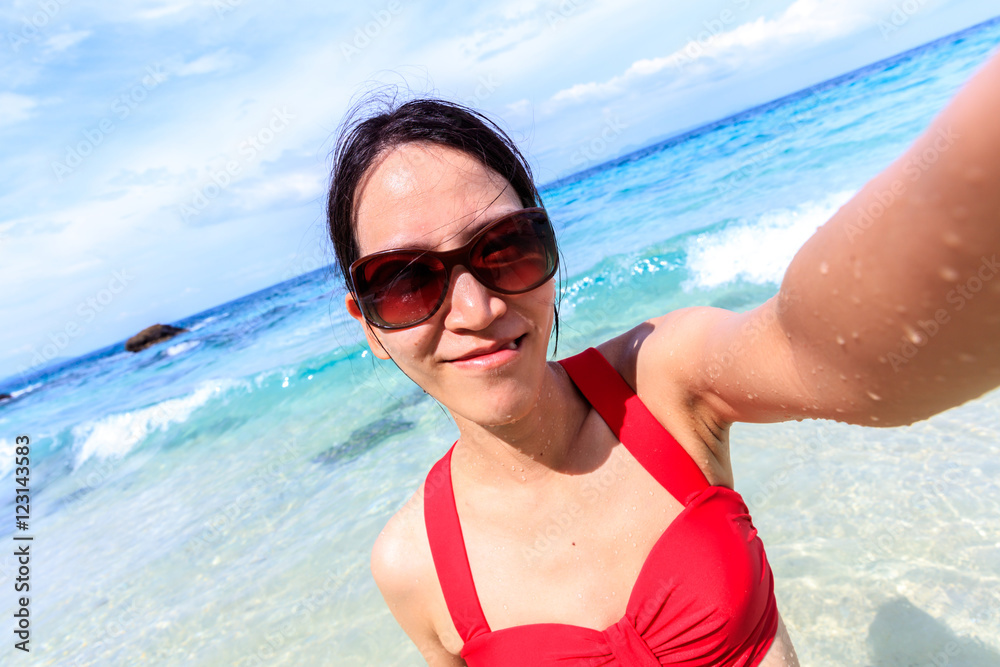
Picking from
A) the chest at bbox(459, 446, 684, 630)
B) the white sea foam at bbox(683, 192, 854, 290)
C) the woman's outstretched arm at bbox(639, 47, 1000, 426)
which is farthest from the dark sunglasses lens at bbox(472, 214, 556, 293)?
the white sea foam at bbox(683, 192, 854, 290)

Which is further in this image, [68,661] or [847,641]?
[68,661]

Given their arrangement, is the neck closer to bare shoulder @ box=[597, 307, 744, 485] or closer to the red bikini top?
the red bikini top

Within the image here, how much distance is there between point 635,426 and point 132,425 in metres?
12.4

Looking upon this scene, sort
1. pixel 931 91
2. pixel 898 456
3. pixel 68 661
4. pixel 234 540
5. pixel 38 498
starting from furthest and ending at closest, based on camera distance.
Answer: pixel 931 91 → pixel 38 498 → pixel 234 540 → pixel 68 661 → pixel 898 456

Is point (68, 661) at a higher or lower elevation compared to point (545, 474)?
lower

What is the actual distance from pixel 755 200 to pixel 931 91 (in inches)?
374

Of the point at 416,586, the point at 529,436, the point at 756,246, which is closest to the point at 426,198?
the point at 529,436

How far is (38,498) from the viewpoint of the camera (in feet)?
28.2

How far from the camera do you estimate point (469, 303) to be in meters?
1.50

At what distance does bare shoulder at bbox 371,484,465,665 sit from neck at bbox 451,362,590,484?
30 cm

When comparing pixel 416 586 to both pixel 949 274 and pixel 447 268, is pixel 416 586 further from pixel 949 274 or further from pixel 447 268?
pixel 949 274

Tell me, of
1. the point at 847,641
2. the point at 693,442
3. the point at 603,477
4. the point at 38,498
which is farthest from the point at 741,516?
the point at 38,498

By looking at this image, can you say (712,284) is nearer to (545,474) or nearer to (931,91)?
(545,474)

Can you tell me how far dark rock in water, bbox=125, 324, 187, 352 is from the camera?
34.5 metres
